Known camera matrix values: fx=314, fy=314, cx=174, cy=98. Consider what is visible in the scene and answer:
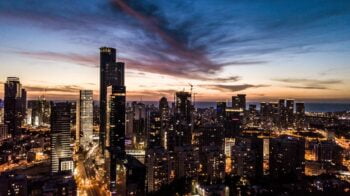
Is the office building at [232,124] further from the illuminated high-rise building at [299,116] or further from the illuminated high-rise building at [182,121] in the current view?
the illuminated high-rise building at [299,116]

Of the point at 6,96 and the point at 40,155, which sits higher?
the point at 6,96

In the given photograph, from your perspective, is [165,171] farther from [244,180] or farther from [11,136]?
[11,136]

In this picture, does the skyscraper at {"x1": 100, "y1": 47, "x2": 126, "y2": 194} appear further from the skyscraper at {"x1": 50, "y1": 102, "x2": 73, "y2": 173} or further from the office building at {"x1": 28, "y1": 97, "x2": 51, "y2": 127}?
the office building at {"x1": 28, "y1": 97, "x2": 51, "y2": 127}

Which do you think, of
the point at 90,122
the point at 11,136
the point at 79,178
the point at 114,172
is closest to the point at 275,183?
the point at 114,172

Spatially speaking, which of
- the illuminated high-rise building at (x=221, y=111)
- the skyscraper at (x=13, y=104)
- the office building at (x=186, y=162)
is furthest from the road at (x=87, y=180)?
the illuminated high-rise building at (x=221, y=111)

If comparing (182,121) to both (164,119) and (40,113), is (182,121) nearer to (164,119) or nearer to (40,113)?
(164,119)

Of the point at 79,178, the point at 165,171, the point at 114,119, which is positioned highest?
the point at 114,119
